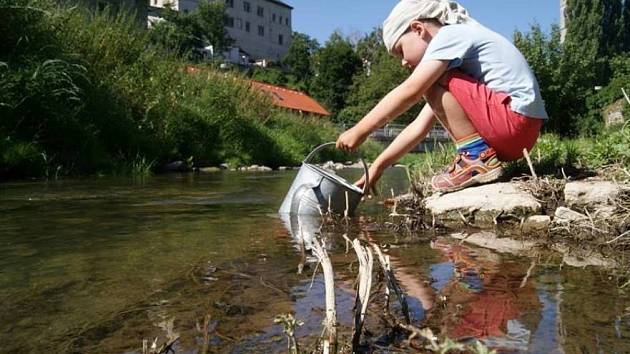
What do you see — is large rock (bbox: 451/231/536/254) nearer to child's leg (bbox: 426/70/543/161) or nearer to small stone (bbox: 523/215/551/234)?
small stone (bbox: 523/215/551/234)

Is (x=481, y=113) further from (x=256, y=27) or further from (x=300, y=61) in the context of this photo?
(x=256, y=27)

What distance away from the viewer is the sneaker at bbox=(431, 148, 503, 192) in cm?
342

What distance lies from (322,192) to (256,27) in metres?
89.9

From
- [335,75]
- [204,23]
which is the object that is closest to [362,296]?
[335,75]

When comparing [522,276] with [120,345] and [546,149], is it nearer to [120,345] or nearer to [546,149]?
[120,345]

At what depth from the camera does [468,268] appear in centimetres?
222

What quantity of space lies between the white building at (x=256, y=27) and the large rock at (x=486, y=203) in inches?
2932

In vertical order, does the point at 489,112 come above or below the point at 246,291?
above

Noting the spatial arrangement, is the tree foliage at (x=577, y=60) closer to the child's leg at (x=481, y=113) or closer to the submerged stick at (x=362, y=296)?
the child's leg at (x=481, y=113)

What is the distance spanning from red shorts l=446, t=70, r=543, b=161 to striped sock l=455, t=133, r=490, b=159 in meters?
0.08

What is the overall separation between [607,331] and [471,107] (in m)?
1.85

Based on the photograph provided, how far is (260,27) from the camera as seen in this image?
91625 millimetres

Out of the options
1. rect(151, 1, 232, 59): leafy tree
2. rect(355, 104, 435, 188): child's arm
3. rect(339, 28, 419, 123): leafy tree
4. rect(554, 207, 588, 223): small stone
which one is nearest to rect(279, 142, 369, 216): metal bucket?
rect(355, 104, 435, 188): child's arm

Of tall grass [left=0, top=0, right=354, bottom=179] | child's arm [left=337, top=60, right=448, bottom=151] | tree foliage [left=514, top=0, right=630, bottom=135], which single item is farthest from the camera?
tree foliage [left=514, top=0, right=630, bottom=135]
